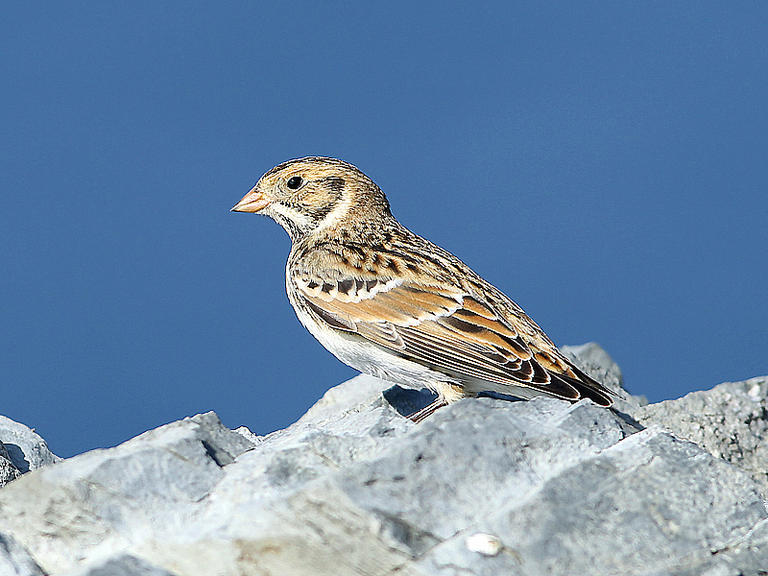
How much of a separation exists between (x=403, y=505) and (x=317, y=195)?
140 inches

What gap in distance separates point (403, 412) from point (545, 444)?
2.41 m

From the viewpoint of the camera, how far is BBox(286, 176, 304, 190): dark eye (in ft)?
24.7

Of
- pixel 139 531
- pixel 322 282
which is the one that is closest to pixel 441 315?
pixel 322 282

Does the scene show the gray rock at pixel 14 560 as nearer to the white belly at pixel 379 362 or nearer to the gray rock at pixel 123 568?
the gray rock at pixel 123 568

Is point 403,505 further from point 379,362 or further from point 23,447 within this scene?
point 23,447

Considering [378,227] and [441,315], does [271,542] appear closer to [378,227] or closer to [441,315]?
[441,315]

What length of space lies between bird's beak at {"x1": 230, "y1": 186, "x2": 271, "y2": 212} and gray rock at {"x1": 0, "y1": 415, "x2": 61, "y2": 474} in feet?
7.04

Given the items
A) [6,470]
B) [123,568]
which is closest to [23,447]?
[6,470]

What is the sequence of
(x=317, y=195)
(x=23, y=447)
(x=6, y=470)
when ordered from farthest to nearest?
(x=317, y=195) → (x=23, y=447) → (x=6, y=470)

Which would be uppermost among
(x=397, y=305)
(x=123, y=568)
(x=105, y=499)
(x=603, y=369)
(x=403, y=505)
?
(x=603, y=369)

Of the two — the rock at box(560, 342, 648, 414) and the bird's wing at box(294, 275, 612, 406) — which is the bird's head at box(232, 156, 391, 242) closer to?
the bird's wing at box(294, 275, 612, 406)

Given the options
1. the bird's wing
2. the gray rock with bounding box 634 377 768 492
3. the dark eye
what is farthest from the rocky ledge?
the dark eye

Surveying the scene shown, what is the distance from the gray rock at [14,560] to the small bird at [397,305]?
2.36 meters

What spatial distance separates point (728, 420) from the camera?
6859mm
